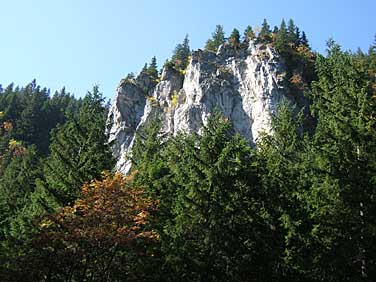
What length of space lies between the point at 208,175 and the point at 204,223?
1855mm

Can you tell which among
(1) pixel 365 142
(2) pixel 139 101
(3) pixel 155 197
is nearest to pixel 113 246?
(3) pixel 155 197

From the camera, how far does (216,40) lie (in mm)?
65188

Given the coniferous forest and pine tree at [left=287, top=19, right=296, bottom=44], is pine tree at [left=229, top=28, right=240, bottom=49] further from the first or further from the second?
the coniferous forest

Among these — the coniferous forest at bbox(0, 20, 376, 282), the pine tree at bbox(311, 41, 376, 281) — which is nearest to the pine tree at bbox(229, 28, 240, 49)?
the coniferous forest at bbox(0, 20, 376, 282)

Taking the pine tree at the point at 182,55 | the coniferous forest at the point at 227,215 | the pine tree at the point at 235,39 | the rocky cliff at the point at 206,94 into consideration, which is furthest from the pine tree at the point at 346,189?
the pine tree at the point at 182,55

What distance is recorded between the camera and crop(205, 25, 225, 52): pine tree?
209ft

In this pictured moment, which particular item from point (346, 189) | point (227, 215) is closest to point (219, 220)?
point (227, 215)

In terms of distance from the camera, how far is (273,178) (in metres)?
19.0

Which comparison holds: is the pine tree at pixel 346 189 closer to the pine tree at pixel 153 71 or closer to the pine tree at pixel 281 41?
the pine tree at pixel 281 41

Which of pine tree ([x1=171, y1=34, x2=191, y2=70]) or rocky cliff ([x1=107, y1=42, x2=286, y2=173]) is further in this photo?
pine tree ([x1=171, y1=34, x2=191, y2=70])

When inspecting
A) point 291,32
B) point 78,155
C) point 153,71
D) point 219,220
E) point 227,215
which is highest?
point 291,32

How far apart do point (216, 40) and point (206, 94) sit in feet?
45.5

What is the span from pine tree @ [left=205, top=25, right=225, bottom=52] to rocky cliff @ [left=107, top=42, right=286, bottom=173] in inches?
99.6

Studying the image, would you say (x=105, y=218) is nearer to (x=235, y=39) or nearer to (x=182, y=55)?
(x=235, y=39)
